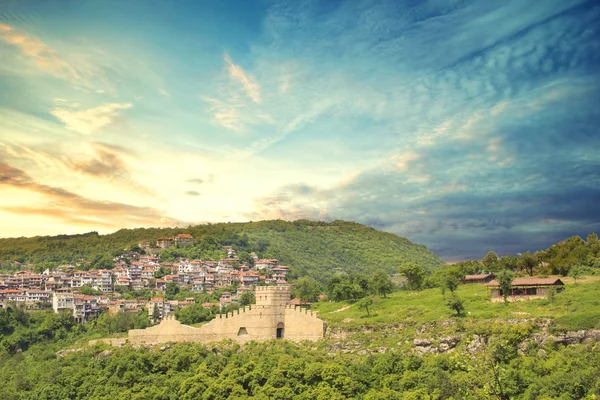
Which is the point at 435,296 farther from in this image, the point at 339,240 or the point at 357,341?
the point at 339,240

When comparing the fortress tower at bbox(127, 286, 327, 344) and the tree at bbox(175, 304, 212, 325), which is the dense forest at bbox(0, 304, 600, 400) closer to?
the fortress tower at bbox(127, 286, 327, 344)

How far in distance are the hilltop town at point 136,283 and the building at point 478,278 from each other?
71.2 feet

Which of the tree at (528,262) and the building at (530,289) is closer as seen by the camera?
the building at (530,289)

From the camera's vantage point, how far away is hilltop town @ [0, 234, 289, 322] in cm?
5865

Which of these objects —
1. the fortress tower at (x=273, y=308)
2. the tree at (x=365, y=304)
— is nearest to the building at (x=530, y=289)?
the tree at (x=365, y=304)

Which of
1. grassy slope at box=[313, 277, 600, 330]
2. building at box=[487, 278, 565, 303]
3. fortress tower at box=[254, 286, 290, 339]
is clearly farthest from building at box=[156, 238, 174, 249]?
building at box=[487, 278, 565, 303]

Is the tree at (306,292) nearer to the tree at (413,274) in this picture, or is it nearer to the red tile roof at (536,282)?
the tree at (413,274)

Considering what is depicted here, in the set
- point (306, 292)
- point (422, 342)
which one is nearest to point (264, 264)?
point (306, 292)

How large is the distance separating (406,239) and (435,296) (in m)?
75.0

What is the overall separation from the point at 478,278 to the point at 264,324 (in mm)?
21537

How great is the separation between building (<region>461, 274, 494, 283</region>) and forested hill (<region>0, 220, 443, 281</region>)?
97.4 ft

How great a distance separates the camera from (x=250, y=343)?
40312 mm

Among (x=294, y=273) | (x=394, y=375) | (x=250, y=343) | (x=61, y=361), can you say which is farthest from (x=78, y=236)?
(x=394, y=375)

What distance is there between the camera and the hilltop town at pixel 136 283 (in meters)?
58.7
